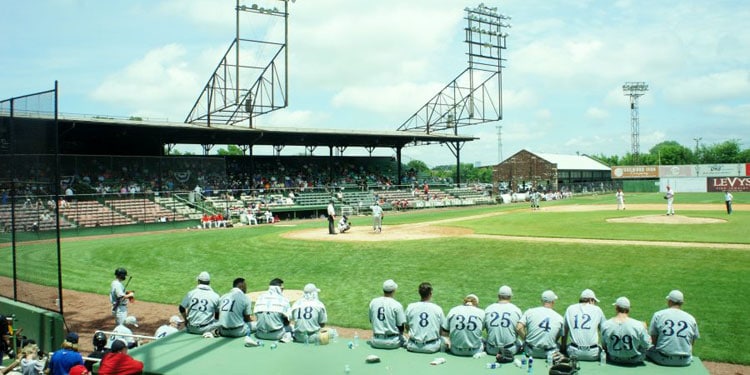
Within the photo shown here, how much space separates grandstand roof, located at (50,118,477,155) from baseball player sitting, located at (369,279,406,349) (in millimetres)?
32438

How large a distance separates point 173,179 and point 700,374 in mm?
35306

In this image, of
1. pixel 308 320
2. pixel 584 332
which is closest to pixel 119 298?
pixel 308 320

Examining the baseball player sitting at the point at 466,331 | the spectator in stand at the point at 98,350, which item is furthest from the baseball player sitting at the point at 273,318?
the baseball player sitting at the point at 466,331

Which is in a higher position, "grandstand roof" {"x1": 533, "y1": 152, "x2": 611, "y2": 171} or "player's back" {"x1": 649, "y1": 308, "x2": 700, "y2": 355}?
"grandstand roof" {"x1": 533, "y1": 152, "x2": 611, "y2": 171}

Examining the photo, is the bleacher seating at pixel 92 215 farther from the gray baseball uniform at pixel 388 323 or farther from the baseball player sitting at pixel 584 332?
the baseball player sitting at pixel 584 332

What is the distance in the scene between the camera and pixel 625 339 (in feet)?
24.5

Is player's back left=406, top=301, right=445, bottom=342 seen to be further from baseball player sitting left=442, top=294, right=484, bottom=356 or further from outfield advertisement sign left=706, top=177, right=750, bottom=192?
outfield advertisement sign left=706, top=177, right=750, bottom=192

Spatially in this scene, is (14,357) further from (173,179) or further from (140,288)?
(173,179)

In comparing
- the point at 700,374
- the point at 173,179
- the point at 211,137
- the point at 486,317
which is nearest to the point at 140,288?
the point at 486,317

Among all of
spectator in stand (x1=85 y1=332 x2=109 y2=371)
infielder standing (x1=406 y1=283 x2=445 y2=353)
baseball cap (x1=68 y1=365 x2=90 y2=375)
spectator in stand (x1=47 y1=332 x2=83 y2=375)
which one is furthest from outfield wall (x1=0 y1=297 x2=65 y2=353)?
infielder standing (x1=406 y1=283 x2=445 y2=353)

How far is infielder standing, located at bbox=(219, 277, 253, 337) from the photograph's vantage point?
31.2ft

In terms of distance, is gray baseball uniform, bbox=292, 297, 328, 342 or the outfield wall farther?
the outfield wall

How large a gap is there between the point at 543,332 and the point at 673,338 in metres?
1.73

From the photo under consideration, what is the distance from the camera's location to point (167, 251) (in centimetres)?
2327
